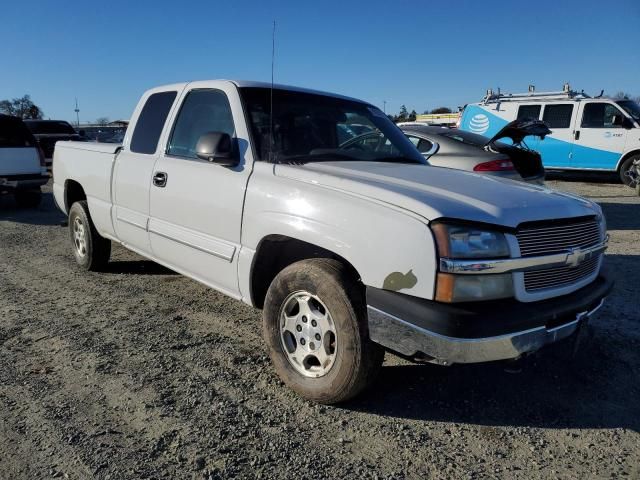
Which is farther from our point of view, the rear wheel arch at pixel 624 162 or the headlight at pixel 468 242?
the rear wheel arch at pixel 624 162

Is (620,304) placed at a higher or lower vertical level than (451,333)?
lower

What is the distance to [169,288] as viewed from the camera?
5176 millimetres

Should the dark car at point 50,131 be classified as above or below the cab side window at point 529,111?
below

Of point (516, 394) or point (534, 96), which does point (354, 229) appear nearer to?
point (516, 394)

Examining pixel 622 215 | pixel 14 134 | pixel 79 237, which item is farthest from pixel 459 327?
pixel 14 134

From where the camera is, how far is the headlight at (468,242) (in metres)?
2.46

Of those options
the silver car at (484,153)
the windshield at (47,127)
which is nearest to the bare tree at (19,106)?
the windshield at (47,127)

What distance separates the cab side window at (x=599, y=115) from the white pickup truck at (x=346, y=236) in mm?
11250

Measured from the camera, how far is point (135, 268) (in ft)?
19.4

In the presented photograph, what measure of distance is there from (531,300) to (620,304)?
8.88 feet

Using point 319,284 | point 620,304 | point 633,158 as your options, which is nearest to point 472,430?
point 319,284

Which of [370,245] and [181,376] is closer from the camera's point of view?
[370,245]

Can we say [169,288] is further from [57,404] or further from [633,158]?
[633,158]

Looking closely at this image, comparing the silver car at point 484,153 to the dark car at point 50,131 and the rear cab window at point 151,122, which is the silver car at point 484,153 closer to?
the rear cab window at point 151,122
